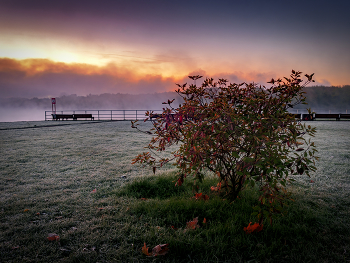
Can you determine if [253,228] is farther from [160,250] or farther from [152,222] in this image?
[152,222]

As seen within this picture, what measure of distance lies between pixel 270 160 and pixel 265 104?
0.74 m

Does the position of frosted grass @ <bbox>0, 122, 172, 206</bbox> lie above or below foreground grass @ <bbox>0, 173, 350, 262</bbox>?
above

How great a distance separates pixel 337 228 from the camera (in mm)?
2549

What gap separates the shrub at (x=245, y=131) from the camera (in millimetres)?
2031

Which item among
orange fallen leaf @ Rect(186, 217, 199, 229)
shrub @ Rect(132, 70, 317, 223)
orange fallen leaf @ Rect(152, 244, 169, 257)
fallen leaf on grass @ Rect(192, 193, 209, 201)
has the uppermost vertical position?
shrub @ Rect(132, 70, 317, 223)

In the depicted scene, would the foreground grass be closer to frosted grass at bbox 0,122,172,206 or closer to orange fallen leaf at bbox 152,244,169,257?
orange fallen leaf at bbox 152,244,169,257

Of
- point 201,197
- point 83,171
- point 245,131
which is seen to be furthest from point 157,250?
point 83,171

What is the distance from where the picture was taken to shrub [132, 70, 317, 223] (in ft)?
6.66

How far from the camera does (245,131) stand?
2094 mm

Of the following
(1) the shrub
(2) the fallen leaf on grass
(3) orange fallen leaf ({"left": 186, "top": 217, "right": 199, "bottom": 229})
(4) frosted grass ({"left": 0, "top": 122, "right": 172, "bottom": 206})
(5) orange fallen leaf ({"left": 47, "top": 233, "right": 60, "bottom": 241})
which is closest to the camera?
(1) the shrub

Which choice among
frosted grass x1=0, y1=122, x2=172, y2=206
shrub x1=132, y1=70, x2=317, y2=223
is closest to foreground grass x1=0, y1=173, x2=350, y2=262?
shrub x1=132, y1=70, x2=317, y2=223

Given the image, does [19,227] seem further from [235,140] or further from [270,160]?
[270,160]

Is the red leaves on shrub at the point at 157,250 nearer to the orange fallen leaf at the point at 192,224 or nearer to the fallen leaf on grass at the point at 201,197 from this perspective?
the orange fallen leaf at the point at 192,224

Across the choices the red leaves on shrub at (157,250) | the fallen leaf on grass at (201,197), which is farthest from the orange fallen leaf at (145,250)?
the fallen leaf on grass at (201,197)
